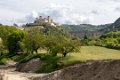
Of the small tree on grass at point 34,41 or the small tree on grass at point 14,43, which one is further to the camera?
the small tree on grass at point 14,43

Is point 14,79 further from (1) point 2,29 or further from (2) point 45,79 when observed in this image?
(1) point 2,29

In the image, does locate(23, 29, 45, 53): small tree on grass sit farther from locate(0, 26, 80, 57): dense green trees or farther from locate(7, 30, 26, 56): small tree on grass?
locate(7, 30, 26, 56): small tree on grass

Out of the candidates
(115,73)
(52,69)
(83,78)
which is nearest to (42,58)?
(52,69)

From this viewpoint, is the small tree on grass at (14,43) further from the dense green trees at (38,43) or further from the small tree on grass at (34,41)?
the small tree on grass at (34,41)

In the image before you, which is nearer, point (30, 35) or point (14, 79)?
point (14, 79)

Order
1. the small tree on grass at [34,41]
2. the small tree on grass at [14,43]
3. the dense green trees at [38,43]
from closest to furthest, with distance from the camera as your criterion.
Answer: the dense green trees at [38,43], the small tree on grass at [34,41], the small tree on grass at [14,43]

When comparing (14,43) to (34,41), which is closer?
(34,41)

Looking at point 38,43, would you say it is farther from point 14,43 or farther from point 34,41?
point 14,43

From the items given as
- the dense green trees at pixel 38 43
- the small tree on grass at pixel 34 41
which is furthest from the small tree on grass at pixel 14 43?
the small tree on grass at pixel 34 41

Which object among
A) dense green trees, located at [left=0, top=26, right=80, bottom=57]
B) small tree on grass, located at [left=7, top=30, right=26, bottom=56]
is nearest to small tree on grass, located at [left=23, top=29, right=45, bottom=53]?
dense green trees, located at [left=0, top=26, right=80, bottom=57]

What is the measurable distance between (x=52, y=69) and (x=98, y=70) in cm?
2338

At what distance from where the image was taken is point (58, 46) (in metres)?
78.8

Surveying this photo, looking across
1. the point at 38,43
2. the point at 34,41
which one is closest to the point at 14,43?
the point at 34,41

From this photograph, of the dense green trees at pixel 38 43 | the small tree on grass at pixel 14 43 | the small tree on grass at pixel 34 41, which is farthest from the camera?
the small tree on grass at pixel 14 43
